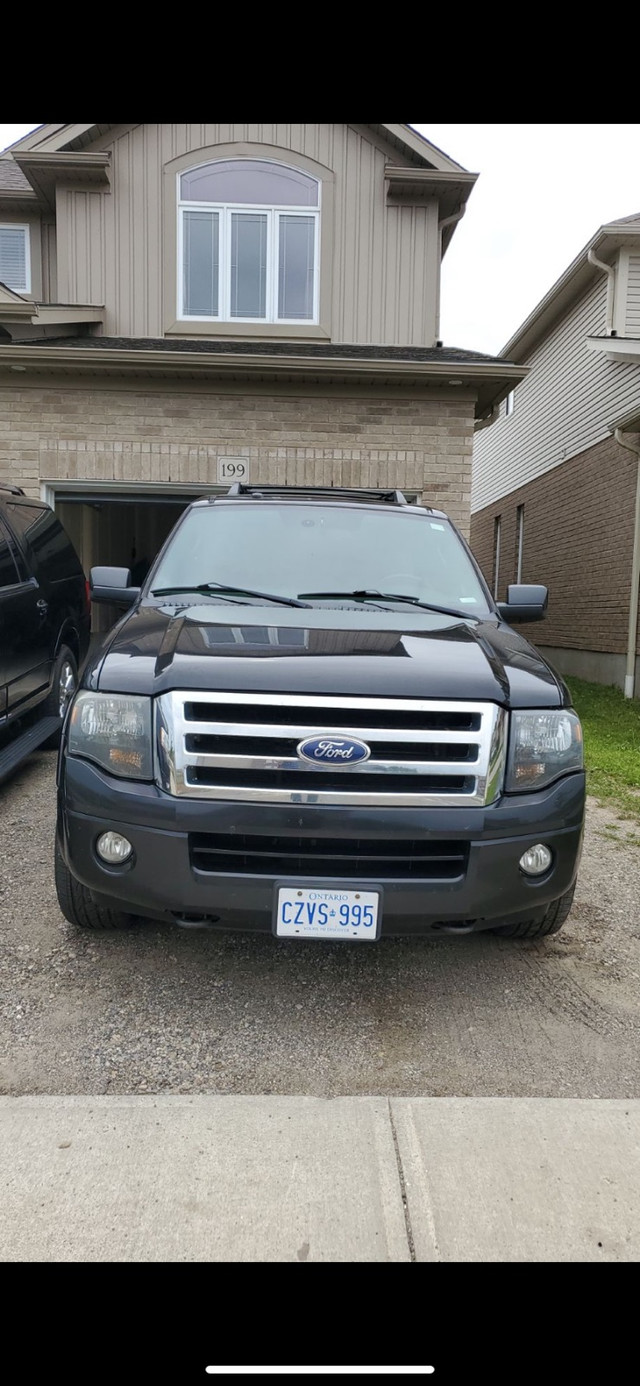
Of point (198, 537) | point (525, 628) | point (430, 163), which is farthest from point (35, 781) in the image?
point (525, 628)

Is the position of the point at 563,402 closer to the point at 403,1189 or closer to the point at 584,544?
the point at 584,544

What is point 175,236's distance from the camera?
10578 millimetres

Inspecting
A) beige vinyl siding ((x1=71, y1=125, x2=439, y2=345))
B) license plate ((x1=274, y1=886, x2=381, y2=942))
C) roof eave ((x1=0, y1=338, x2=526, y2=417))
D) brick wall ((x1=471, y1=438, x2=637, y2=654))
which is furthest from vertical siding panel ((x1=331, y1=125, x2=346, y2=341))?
license plate ((x1=274, y1=886, x2=381, y2=942))

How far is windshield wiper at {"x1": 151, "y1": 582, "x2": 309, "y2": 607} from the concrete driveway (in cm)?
141

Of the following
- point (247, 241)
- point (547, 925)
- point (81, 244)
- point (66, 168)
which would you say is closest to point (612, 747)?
point (547, 925)

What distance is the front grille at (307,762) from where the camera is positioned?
2.67 meters

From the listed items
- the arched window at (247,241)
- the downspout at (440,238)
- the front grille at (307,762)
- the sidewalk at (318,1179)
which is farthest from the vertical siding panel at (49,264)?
the sidewalk at (318,1179)

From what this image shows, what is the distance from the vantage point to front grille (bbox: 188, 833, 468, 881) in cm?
270

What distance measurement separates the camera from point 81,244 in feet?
34.7

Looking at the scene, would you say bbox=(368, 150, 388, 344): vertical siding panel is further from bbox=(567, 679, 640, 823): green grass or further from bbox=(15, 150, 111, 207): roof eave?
bbox=(567, 679, 640, 823): green grass

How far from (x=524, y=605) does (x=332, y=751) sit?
1.87 meters
